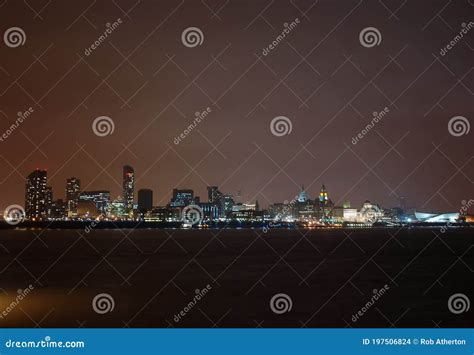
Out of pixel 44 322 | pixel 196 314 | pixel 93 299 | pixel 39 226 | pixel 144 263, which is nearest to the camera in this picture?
pixel 44 322

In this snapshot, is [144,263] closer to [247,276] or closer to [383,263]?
[247,276]

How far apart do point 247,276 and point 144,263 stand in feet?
37.9

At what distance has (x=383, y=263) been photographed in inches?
1586

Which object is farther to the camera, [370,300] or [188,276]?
[188,276]

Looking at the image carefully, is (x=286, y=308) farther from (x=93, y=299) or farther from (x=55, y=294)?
(x=55, y=294)

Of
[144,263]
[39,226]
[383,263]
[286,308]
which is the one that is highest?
[39,226]

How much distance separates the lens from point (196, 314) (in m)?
18.8

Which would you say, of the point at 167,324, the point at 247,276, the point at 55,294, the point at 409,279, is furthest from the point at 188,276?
the point at 167,324

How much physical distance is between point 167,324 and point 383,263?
85.4 feet

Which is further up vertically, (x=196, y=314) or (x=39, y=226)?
(x=39, y=226)

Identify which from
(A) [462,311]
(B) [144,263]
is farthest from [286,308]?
(B) [144,263]
